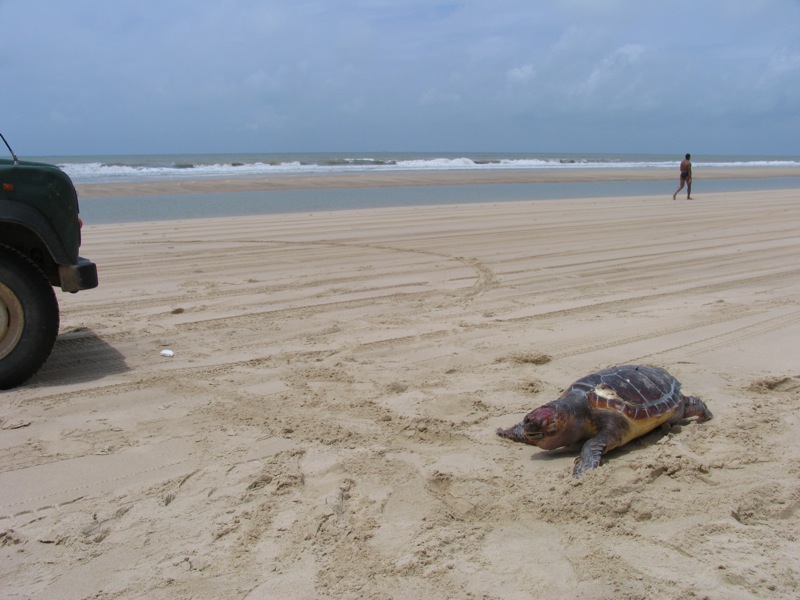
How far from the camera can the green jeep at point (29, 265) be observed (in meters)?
4.46

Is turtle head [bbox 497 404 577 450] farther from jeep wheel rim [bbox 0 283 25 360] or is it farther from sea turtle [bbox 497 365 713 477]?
jeep wheel rim [bbox 0 283 25 360]

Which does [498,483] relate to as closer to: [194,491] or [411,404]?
[411,404]

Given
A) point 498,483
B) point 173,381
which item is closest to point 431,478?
point 498,483

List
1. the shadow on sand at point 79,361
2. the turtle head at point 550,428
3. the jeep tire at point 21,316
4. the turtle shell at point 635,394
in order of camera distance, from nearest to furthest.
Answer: the turtle head at point 550,428 → the turtle shell at point 635,394 → the jeep tire at point 21,316 → the shadow on sand at point 79,361

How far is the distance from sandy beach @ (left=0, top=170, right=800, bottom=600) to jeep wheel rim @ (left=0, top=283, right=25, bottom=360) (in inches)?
13.0

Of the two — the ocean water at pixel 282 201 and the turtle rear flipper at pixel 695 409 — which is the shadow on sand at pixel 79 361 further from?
the ocean water at pixel 282 201

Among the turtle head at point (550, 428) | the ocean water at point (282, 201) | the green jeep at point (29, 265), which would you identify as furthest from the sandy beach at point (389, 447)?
the ocean water at point (282, 201)

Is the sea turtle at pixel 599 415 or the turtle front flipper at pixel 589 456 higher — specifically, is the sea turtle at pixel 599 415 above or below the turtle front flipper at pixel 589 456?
above

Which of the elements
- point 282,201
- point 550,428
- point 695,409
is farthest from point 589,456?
point 282,201

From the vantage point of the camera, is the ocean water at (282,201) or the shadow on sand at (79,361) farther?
the ocean water at (282,201)

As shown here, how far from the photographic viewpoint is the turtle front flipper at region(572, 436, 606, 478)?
3311 millimetres

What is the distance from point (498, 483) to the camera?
10.8 ft

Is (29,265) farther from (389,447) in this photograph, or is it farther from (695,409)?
(695,409)

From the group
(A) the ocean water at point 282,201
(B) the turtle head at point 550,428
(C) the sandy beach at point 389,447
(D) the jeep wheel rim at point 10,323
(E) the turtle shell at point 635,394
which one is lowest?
(C) the sandy beach at point 389,447
